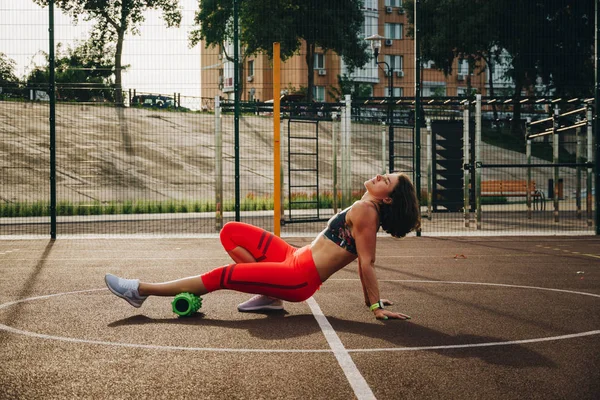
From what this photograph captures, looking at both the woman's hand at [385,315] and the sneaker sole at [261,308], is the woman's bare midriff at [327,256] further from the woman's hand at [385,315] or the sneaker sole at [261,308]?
the sneaker sole at [261,308]

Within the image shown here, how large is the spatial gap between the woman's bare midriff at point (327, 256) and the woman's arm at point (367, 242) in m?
0.16

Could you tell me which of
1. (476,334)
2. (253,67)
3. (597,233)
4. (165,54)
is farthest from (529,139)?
(476,334)

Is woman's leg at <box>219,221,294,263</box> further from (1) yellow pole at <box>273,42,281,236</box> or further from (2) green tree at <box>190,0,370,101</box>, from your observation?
(2) green tree at <box>190,0,370,101</box>

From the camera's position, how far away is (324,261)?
5.16 metres

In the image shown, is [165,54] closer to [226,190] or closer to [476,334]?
[476,334]

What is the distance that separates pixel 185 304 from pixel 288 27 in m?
9.15

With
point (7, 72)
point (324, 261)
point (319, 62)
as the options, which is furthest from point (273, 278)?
point (319, 62)

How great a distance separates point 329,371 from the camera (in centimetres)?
373

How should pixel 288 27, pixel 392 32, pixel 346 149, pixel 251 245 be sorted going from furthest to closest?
pixel 346 149
pixel 288 27
pixel 392 32
pixel 251 245

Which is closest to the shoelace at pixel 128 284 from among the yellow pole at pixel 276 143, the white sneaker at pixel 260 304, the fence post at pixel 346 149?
the white sneaker at pixel 260 304

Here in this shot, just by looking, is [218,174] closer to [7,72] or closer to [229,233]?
[7,72]

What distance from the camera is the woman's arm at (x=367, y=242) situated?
16.6 feet

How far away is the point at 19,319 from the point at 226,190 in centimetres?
1845

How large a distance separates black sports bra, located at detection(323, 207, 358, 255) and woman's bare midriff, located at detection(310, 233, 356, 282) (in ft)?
0.10
